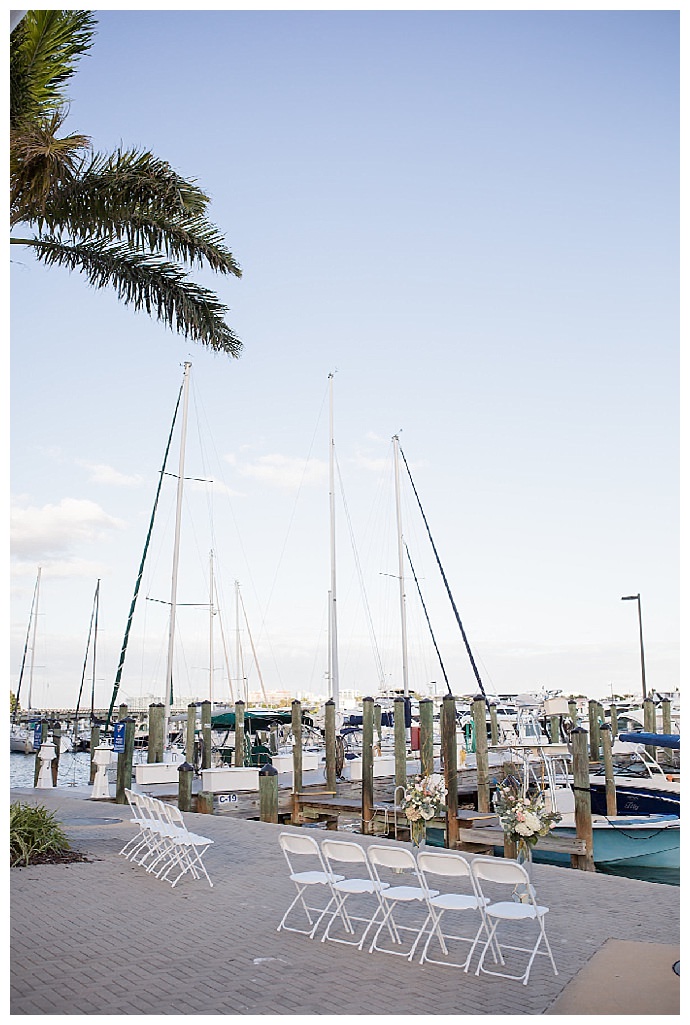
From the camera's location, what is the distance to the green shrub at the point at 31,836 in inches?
491

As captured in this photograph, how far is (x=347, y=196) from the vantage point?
2083 centimetres

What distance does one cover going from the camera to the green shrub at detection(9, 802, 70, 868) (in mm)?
12469

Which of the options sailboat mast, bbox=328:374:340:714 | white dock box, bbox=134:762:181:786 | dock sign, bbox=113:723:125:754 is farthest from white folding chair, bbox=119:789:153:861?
sailboat mast, bbox=328:374:340:714

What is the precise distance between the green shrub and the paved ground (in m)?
0.40

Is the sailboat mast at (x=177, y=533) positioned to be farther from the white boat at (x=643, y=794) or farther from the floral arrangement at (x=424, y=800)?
the floral arrangement at (x=424, y=800)

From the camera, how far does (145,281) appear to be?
13.4 meters

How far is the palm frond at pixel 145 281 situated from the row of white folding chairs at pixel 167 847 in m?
7.04

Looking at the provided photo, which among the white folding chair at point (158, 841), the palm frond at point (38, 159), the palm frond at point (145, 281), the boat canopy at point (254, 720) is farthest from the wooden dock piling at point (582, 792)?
the boat canopy at point (254, 720)

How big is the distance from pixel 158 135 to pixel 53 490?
916 cm

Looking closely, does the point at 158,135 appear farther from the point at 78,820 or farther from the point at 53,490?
the point at 78,820

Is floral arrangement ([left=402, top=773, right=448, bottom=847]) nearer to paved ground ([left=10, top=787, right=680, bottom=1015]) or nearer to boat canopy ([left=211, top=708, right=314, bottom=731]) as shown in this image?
paved ground ([left=10, top=787, right=680, bottom=1015])

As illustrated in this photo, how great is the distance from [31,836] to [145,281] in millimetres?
8236
